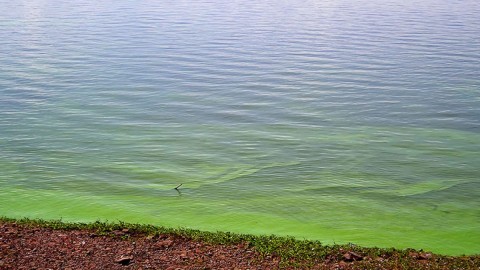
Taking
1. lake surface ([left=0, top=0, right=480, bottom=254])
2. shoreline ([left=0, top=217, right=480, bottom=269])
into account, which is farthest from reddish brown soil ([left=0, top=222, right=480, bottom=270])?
lake surface ([left=0, top=0, right=480, bottom=254])

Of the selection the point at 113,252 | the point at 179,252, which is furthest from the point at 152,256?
the point at 113,252

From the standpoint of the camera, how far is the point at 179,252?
A: 24.1 ft

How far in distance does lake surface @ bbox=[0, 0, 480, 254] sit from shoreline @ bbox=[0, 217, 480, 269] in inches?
28.7

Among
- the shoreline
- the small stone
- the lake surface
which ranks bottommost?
the small stone

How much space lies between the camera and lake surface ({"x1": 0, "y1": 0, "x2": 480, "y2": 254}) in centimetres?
923

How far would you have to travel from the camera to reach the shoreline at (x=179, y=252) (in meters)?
7.03

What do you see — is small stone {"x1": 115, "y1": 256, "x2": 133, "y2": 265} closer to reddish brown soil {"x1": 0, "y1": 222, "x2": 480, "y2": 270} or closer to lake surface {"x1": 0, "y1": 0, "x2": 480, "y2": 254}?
reddish brown soil {"x1": 0, "y1": 222, "x2": 480, "y2": 270}

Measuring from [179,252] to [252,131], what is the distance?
20.3ft

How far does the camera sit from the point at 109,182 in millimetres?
10445

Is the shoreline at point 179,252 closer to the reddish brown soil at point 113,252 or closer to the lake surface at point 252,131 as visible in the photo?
the reddish brown soil at point 113,252

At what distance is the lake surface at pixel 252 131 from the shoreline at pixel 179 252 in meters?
0.73

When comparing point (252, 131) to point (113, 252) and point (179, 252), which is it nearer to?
point (179, 252)

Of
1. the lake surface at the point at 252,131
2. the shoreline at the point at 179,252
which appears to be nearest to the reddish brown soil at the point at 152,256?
the shoreline at the point at 179,252

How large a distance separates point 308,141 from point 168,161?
8.71ft
